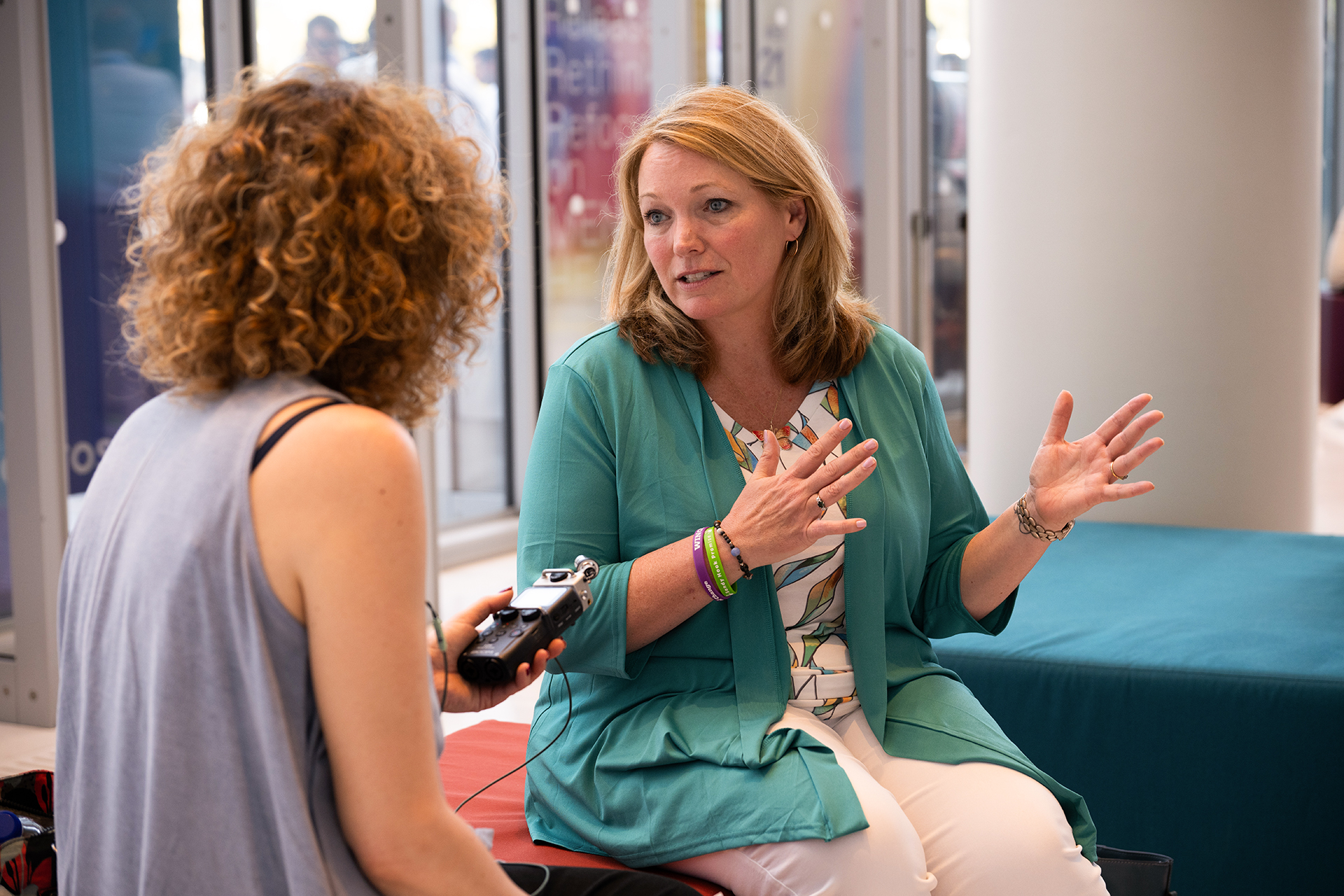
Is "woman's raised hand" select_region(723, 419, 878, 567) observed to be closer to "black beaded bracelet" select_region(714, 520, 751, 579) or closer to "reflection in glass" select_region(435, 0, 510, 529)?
"black beaded bracelet" select_region(714, 520, 751, 579)

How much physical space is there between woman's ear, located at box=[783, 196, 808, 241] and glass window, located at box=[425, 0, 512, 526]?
3592mm

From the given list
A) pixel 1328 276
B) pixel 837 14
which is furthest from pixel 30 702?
pixel 1328 276

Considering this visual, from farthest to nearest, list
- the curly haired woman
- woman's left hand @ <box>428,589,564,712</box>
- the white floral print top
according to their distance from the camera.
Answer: the white floral print top, woman's left hand @ <box>428,589,564,712</box>, the curly haired woman

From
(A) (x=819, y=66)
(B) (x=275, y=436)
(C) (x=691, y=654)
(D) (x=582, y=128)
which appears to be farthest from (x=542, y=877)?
(A) (x=819, y=66)

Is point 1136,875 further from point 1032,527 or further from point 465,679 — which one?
point 465,679

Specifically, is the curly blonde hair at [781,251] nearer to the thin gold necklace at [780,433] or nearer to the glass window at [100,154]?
the thin gold necklace at [780,433]

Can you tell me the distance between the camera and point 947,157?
6.69 metres

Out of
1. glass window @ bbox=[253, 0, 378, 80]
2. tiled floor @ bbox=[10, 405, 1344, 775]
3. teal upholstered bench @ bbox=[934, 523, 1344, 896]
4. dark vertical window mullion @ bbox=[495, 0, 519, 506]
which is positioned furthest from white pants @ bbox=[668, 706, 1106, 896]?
dark vertical window mullion @ bbox=[495, 0, 519, 506]

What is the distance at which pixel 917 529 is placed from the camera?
1.76 meters

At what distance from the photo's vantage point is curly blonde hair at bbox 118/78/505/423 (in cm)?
95

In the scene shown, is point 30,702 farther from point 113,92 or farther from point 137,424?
point 137,424

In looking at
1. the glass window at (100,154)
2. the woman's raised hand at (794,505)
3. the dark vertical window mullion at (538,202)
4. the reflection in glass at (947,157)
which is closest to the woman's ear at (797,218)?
the woman's raised hand at (794,505)

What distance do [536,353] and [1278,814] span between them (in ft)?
14.2

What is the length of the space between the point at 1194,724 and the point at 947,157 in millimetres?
5041
